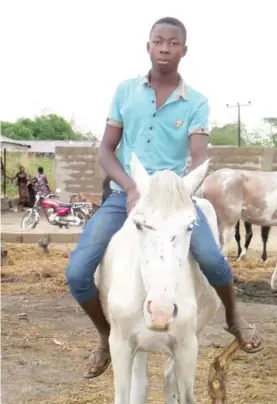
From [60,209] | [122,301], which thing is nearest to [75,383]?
[122,301]

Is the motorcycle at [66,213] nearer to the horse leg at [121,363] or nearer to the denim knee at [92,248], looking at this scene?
the denim knee at [92,248]

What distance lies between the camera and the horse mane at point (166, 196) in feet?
10.5

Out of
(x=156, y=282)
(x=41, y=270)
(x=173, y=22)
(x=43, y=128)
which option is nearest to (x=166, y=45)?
(x=173, y=22)

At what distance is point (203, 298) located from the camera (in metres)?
4.11

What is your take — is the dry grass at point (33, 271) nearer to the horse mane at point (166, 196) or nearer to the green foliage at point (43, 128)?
the horse mane at point (166, 196)

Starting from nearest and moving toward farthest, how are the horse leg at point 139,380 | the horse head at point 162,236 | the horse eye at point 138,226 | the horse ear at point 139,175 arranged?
the horse head at point 162,236 → the horse eye at point 138,226 → the horse ear at point 139,175 → the horse leg at point 139,380

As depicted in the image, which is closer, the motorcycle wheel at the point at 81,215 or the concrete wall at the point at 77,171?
the motorcycle wheel at the point at 81,215

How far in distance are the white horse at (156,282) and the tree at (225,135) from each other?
57883 mm

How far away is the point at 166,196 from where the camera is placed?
10.5 ft

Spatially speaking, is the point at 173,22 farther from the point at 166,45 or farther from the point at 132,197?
the point at 132,197

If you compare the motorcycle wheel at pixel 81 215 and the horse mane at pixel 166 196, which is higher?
the horse mane at pixel 166 196

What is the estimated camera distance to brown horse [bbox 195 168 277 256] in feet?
37.1

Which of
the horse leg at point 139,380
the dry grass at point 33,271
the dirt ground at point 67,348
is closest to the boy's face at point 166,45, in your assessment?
the horse leg at point 139,380

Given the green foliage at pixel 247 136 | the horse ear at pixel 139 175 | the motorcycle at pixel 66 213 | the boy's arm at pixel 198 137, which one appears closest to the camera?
the horse ear at pixel 139 175
